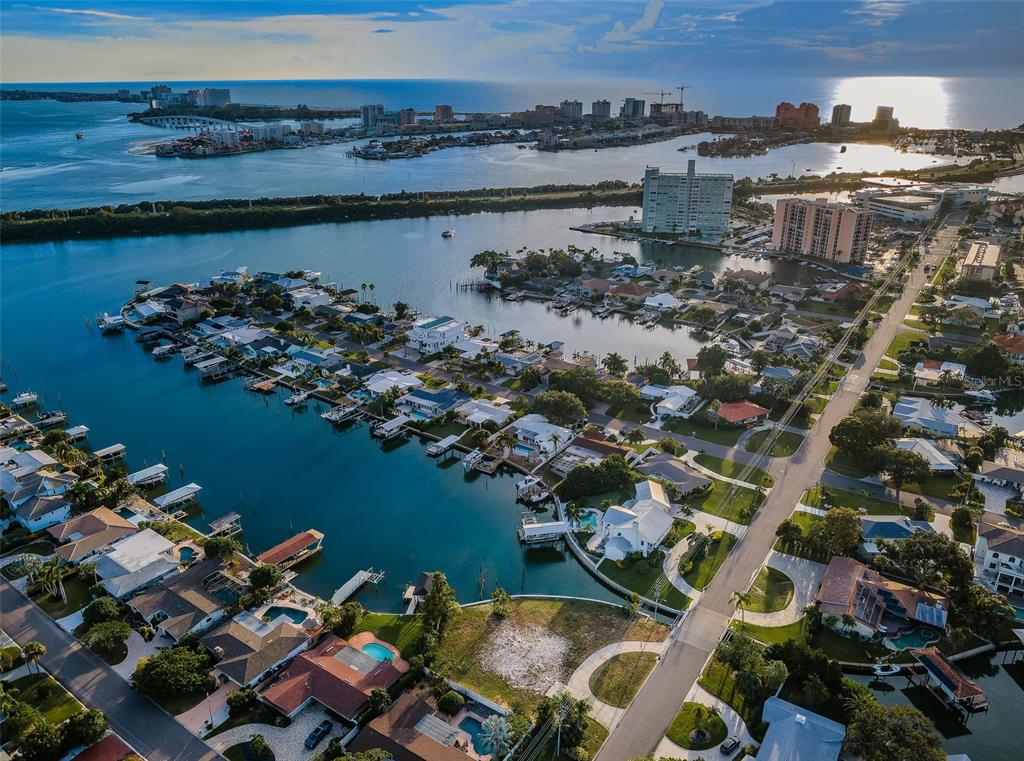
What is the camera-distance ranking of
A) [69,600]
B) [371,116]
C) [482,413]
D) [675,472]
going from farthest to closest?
1. [371,116]
2. [482,413]
3. [675,472]
4. [69,600]

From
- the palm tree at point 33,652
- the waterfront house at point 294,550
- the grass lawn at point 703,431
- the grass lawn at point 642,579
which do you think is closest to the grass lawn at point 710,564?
the grass lawn at point 642,579

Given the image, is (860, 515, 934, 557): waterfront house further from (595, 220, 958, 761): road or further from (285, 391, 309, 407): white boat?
(285, 391, 309, 407): white boat

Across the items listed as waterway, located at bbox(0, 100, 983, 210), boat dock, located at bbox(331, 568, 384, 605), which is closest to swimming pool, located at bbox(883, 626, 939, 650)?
boat dock, located at bbox(331, 568, 384, 605)

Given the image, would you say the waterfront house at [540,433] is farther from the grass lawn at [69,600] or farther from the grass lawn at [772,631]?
the grass lawn at [69,600]

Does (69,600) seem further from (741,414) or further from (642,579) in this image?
(741,414)

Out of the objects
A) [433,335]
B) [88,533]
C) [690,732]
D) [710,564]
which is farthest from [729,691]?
[433,335]

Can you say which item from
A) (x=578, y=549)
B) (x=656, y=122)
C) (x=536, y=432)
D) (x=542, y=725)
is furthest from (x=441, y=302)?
(x=656, y=122)

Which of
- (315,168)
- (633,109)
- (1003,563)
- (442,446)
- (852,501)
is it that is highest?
(633,109)

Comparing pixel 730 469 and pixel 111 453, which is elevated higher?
pixel 730 469
